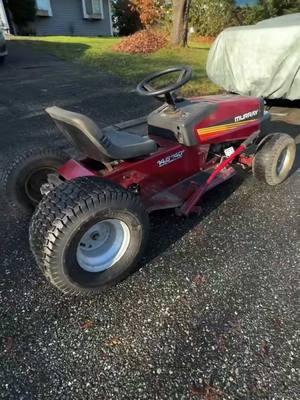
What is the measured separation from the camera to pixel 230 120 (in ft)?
9.86

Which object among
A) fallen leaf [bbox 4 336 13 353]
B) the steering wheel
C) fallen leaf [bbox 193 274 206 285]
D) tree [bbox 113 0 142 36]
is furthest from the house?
fallen leaf [bbox 4 336 13 353]

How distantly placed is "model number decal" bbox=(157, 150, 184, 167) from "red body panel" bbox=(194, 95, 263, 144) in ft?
0.65

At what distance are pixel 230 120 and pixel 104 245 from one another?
1626 mm

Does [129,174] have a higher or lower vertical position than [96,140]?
lower

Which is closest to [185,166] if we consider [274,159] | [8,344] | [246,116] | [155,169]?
[155,169]

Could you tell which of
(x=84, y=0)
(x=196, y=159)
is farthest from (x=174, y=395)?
(x=84, y=0)

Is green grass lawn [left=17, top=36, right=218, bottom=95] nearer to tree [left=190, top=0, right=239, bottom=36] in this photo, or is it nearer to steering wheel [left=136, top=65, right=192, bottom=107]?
A: steering wheel [left=136, top=65, right=192, bottom=107]

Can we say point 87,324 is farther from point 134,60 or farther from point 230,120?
point 134,60

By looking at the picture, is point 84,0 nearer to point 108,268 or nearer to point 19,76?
point 19,76

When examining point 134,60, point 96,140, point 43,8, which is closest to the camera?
point 96,140

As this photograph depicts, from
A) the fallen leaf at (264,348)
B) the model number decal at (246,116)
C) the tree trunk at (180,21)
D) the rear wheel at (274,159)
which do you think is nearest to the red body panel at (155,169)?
the model number decal at (246,116)

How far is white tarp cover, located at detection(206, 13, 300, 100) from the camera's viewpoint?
520cm

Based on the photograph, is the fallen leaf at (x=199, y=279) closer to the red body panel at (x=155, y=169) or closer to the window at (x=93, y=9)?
the red body panel at (x=155, y=169)

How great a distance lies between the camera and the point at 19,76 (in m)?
8.48
